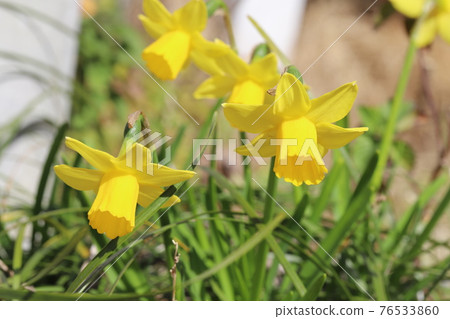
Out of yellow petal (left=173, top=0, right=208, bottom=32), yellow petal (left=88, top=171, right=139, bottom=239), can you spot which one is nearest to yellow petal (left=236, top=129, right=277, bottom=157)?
yellow petal (left=88, top=171, right=139, bottom=239)

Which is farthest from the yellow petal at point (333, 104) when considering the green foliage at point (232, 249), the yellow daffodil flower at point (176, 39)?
the yellow daffodil flower at point (176, 39)

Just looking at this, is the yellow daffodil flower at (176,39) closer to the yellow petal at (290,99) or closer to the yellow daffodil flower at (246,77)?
the yellow daffodil flower at (246,77)

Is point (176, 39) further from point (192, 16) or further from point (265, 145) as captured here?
point (265, 145)

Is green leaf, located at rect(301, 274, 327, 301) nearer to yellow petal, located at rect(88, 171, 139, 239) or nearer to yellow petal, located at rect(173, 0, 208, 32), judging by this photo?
yellow petal, located at rect(88, 171, 139, 239)

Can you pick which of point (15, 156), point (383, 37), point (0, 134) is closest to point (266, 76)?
point (0, 134)

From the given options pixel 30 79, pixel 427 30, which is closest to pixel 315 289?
pixel 427 30
